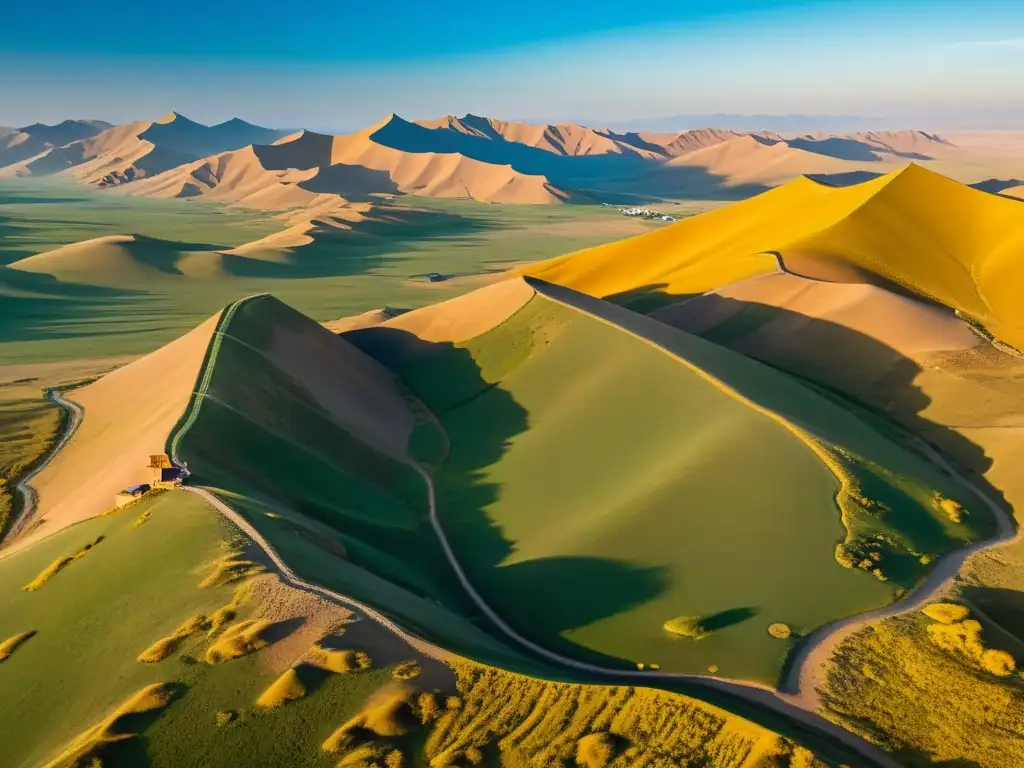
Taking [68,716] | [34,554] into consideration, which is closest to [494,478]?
[34,554]

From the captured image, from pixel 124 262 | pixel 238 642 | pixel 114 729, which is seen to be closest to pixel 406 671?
pixel 238 642

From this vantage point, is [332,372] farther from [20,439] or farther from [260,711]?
[260,711]

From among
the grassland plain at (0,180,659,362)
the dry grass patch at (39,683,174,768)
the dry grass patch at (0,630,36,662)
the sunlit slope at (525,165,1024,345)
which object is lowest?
the grassland plain at (0,180,659,362)

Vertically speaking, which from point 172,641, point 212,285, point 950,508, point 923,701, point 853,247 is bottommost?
point 212,285

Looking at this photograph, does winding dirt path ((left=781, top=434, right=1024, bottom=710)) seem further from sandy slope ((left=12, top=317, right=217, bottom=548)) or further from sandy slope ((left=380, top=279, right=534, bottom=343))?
sandy slope ((left=380, top=279, right=534, bottom=343))

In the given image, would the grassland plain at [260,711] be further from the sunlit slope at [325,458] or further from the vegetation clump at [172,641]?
the sunlit slope at [325,458]

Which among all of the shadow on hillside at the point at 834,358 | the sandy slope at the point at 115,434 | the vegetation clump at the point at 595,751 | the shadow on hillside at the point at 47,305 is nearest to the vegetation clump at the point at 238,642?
the vegetation clump at the point at 595,751

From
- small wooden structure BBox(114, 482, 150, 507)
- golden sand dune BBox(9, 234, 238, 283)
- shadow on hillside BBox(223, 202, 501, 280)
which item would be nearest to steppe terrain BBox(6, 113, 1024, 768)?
small wooden structure BBox(114, 482, 150, 507)
